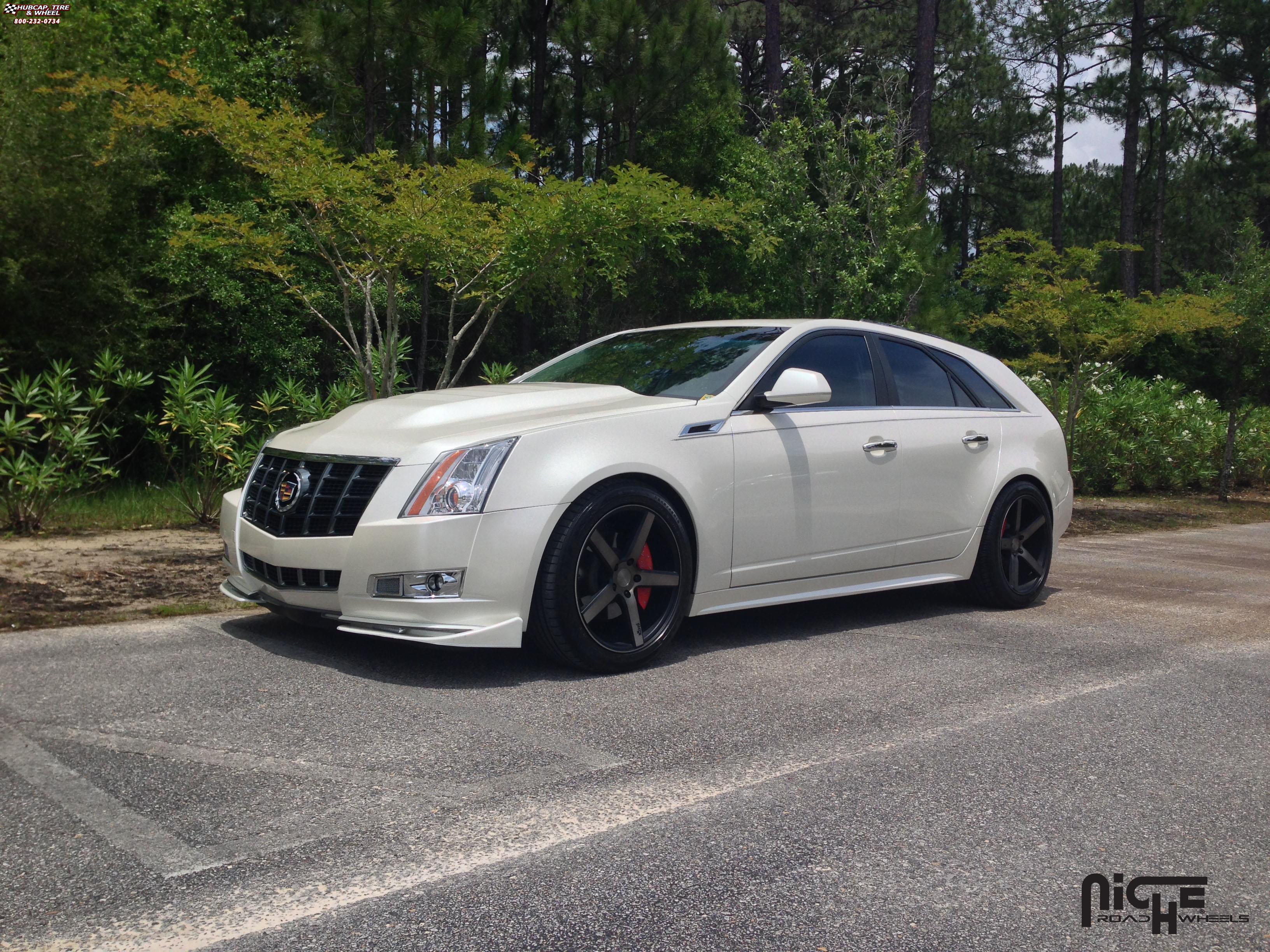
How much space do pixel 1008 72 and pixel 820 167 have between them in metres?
26.6

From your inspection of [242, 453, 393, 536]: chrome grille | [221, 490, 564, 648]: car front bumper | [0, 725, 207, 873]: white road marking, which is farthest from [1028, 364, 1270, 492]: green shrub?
[0, 725, 207, 873]: white road marking

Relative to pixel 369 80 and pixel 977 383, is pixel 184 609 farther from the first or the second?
pixel 369 80

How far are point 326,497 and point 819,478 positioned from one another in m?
2.43

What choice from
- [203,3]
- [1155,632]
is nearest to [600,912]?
[1155,632]

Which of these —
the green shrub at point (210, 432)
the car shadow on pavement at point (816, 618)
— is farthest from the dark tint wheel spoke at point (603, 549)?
the green shrub at point (210, 432)

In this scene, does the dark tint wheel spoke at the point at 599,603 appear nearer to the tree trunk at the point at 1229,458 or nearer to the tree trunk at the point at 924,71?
the tree trunk at the point at 1229,458

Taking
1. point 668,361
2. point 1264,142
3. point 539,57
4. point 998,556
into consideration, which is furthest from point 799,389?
point 1264,142

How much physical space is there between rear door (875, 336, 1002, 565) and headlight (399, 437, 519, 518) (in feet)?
8.17

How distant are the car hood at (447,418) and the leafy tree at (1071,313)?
1158 cm

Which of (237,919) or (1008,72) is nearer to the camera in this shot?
(237,919)

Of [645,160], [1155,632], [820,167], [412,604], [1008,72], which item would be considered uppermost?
[1008,72]

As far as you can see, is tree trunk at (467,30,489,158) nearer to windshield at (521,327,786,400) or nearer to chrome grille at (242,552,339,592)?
windshield at (521,327,786,400)

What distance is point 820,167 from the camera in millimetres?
18281

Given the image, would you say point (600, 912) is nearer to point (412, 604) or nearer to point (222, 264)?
point (412, 604)
